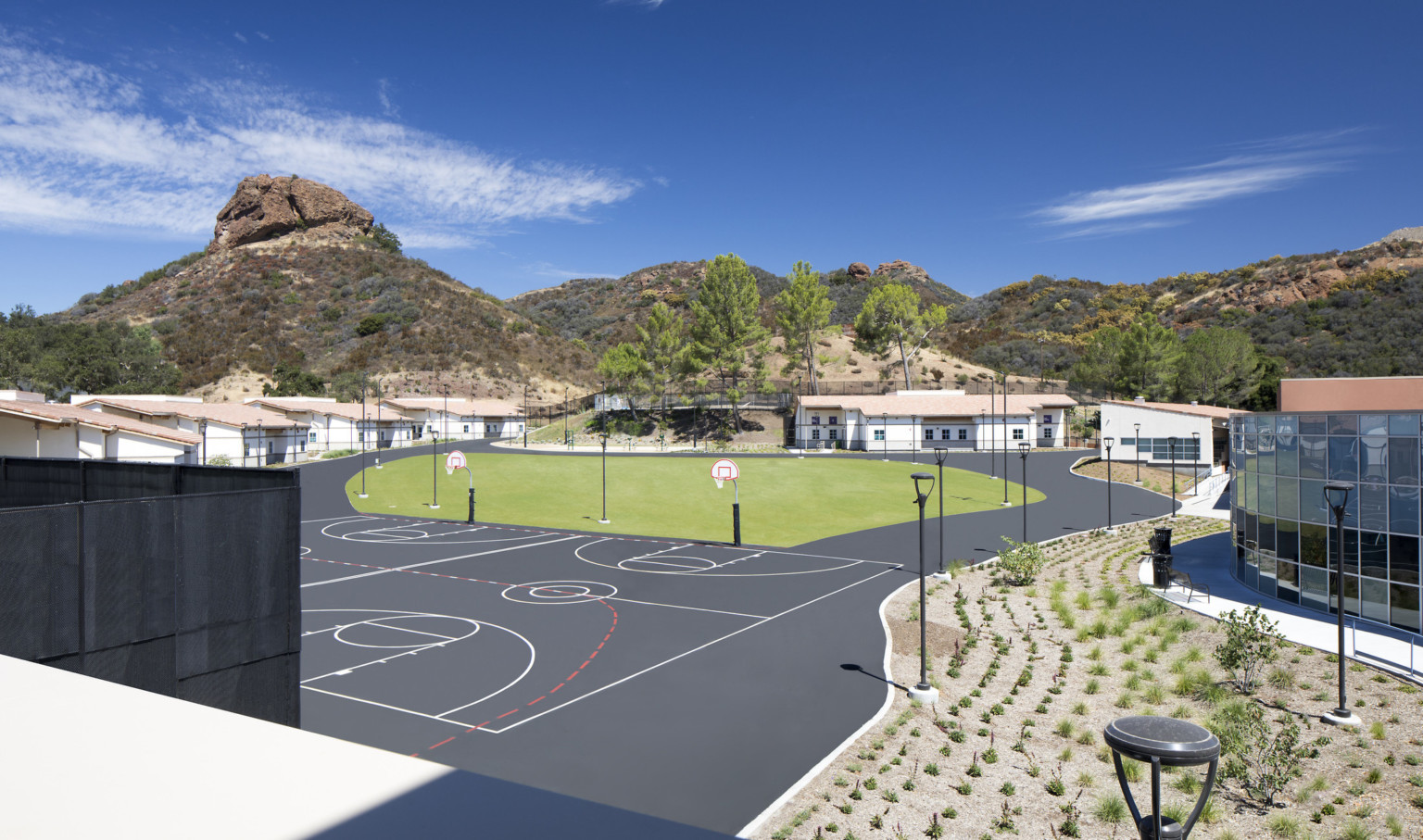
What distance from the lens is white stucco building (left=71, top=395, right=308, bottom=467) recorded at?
173 ft

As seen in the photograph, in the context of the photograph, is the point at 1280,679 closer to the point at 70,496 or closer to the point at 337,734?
the point at 337,734

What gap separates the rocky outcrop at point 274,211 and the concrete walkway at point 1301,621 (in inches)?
6106

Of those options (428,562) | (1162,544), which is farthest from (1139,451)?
(428,562)

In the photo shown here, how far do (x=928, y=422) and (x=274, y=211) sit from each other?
128 m

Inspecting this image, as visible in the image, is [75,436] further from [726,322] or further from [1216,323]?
[1216,323]

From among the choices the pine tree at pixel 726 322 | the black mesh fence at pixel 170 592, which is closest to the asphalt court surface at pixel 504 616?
the black mesh fence at pixel 170 592

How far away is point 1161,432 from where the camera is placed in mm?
62125

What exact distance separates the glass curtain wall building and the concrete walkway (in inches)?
19.9

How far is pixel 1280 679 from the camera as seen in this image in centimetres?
1662

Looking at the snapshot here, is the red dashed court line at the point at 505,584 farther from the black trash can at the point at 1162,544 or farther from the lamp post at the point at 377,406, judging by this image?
the lamp post at the point at 377,406

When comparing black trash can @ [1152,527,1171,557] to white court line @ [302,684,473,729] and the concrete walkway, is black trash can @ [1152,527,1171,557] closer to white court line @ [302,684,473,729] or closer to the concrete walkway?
the concrete walkway

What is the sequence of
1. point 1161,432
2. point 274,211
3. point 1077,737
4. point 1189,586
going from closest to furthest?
point 1077,737, point 1189,586, point 1161,432, point 274,211

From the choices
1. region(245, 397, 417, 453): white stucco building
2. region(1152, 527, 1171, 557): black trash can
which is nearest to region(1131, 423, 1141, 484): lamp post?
region(1152, 527, 1171, 557): black trash can

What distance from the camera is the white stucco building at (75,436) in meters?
32.3
